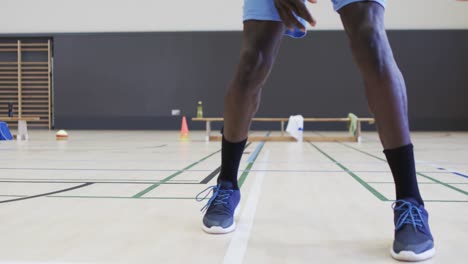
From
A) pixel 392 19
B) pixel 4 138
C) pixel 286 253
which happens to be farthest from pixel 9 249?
pixel 392 19

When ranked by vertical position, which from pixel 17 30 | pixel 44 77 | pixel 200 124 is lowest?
pixel 200 124

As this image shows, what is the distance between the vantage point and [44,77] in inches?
421

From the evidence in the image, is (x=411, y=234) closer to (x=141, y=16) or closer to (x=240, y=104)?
(x=240, y=104)

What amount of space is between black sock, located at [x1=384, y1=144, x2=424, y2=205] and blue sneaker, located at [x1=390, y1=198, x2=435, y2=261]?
0.07 ft

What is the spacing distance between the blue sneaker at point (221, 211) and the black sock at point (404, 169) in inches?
19.0

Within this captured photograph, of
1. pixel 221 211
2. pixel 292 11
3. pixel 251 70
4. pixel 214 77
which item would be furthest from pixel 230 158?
pixel 214 77

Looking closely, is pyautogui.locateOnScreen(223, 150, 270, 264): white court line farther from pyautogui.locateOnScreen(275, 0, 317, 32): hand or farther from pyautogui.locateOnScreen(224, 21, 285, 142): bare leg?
pyautogui.locateOnScreen(275, 0, 317, 32): hand

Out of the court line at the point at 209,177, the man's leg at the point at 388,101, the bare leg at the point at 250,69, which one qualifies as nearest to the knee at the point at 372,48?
the man's leg at the point at 388,101

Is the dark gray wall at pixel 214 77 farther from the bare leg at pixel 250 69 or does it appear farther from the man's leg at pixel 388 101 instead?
the man's leg at pixel 388 101

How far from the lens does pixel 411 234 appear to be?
105 centimetres

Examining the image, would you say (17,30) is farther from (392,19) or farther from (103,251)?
(103,251)

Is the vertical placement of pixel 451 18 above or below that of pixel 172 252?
above

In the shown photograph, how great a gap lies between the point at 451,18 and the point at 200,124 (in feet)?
20.8

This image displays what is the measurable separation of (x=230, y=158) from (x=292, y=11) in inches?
19.6
